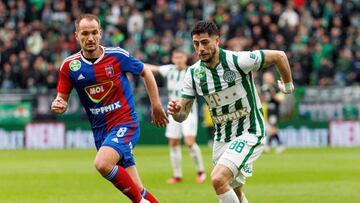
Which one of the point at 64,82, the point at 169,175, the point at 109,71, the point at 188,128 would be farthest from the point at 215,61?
the point at 169,175

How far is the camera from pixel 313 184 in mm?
16547

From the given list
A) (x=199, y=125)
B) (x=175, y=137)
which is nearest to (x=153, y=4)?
(x=199, y=125)

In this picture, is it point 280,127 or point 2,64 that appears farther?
point 2,64

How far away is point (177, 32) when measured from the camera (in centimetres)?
3253

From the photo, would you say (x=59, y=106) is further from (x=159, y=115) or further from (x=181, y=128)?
(x=181, y=128)

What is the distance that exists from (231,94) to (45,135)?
Result: 19543 mm

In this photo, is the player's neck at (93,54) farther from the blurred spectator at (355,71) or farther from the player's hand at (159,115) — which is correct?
the blurred spectator at (355,71)

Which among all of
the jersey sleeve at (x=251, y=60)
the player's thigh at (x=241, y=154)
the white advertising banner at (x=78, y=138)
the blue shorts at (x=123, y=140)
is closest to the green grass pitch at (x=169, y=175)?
the white advertising banner at (x=78, y=138)

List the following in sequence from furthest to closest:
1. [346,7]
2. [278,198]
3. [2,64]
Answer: [346,7] < [2,64] < [278,198]

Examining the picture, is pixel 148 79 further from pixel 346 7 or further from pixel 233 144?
pixel 346 7

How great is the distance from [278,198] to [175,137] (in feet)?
12.0

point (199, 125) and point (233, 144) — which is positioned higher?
point (233, 144)

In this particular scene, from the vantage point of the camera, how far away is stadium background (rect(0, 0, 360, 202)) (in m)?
29.1

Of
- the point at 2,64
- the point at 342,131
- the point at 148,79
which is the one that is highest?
the point at 148,79
